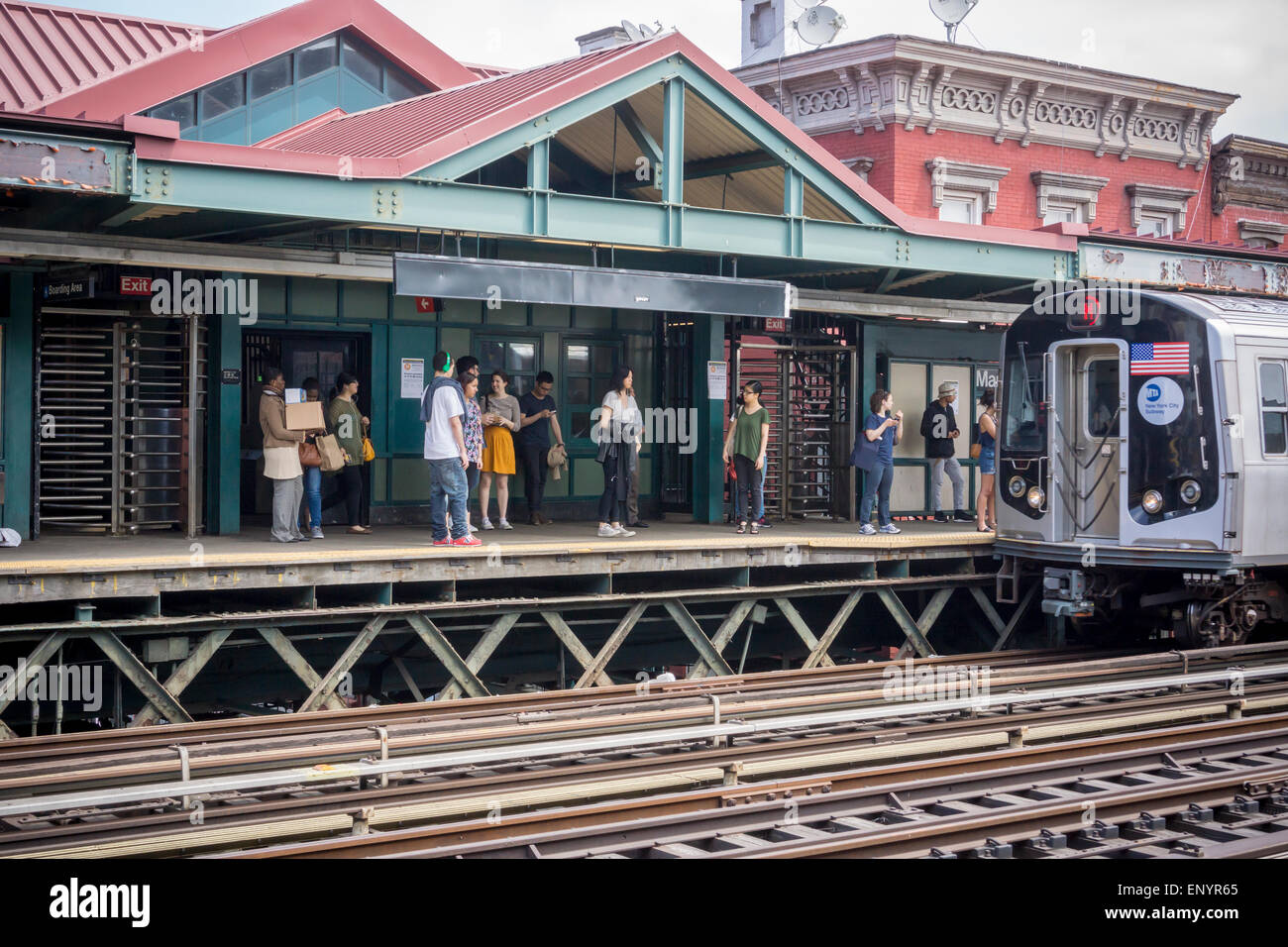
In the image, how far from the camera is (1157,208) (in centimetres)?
2683

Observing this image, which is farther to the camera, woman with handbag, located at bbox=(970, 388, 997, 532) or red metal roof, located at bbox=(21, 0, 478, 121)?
woman with handbag, located at bbox=(970, 388, 997, 532)

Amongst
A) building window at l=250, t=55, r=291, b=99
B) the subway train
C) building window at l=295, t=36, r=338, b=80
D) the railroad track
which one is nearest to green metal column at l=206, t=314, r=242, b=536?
building window at l=250, t=55, r=291, b=99

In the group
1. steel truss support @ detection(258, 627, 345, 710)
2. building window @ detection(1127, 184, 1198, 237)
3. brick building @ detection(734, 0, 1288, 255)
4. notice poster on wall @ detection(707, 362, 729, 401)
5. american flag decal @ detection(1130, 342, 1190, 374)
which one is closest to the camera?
steel truss support @ detection(258, 627, 345, 710)

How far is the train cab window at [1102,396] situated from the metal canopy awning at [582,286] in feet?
10.5

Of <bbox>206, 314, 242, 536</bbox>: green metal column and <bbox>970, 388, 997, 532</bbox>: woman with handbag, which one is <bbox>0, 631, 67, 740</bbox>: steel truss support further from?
<bbox>970, 388, 997, 532</bbox>: woman with handbag

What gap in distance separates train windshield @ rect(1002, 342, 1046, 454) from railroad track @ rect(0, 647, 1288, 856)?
103 inches

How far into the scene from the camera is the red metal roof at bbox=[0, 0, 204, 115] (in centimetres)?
1602

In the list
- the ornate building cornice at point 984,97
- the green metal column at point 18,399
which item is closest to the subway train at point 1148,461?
the ornate building cornice at point 984,97

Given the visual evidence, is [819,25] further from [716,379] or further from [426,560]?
[426,560]

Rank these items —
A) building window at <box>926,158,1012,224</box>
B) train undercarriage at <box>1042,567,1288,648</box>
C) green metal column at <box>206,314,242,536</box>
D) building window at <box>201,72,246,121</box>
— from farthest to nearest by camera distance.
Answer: building window at <box>926,158,1012,224</box>
building window at <box>201,72,246,121</box>
green metal column at <box>206,314,242,536</box>
train undercarriage at <box>1042,567,1288,648</box>

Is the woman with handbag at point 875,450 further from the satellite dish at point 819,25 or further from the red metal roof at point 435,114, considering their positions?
the satellite dish at point 819,25

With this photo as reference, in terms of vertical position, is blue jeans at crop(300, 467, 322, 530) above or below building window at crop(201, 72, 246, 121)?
below

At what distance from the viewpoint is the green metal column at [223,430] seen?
14078mm
